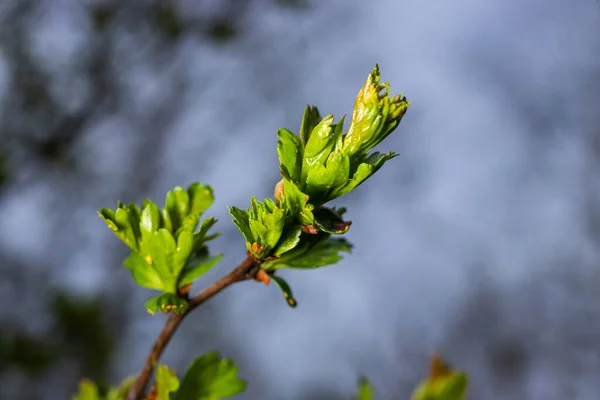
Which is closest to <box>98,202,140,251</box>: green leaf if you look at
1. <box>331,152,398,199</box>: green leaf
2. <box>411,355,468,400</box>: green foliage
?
<box>331,152,398,199</box>: green leaf

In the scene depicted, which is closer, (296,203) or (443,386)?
(296,203)

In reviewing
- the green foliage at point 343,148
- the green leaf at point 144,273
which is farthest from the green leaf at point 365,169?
the green leaf at point 144,273

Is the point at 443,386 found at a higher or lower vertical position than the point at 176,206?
lower

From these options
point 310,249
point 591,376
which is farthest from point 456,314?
point 310,249

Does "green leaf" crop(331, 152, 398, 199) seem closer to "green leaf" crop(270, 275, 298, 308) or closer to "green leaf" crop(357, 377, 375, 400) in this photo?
"green leaf" crop(270, 275, 298, 308)

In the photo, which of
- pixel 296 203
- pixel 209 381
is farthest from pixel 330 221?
pixel 209 381

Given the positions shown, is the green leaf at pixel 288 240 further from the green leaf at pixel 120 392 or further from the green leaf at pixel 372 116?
the green leaf at pixel 120 392

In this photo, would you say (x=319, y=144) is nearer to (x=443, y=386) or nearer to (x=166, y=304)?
(x=166, y=304)
